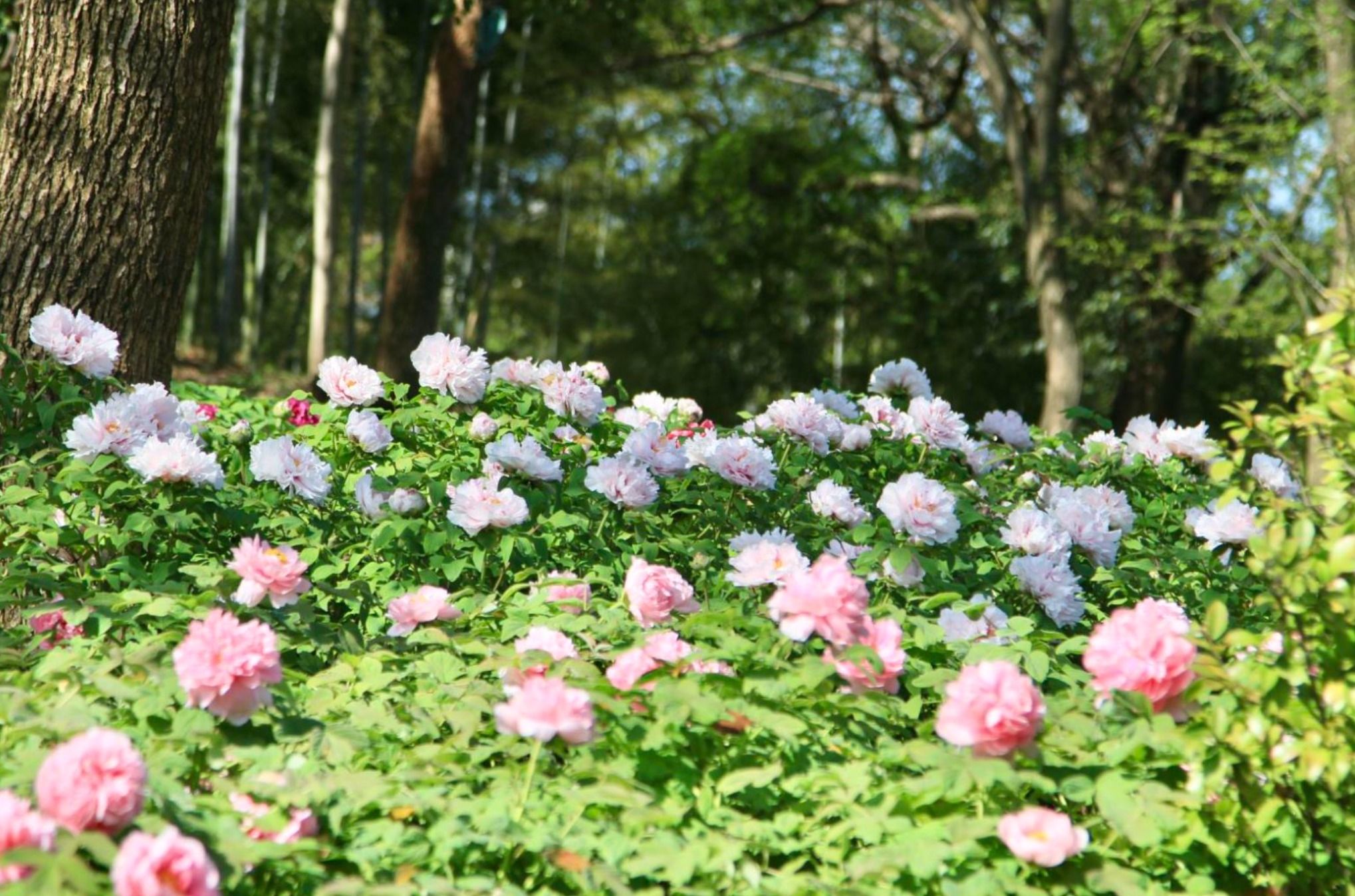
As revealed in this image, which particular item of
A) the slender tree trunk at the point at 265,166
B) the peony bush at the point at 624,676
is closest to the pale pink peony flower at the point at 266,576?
the peony bush at the point at 624,676

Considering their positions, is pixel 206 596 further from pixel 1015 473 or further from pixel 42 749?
pixel 1015 473

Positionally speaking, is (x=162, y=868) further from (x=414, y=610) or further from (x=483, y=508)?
(x=483, y=508)

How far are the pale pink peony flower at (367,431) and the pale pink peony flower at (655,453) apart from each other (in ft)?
1.91

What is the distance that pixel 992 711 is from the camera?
6.76ft

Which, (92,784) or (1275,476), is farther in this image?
(1275,476)

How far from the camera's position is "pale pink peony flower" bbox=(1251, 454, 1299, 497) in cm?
364

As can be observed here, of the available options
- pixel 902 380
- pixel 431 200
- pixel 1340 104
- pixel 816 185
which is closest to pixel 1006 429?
pixel 902 380

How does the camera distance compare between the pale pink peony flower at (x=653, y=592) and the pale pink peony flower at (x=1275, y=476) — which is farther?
the pale pink peony flower at (x=1275, y=476)

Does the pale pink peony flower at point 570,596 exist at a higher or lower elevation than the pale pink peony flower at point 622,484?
lower

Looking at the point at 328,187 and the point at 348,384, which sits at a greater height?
the point at 328,187

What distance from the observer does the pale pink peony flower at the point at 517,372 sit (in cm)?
357

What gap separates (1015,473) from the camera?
397cm

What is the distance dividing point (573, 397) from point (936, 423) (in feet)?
3.17

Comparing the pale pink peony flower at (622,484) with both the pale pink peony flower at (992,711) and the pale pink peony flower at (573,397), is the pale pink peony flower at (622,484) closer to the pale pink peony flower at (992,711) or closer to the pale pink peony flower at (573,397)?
the pale pink peony flower at (573,397)
